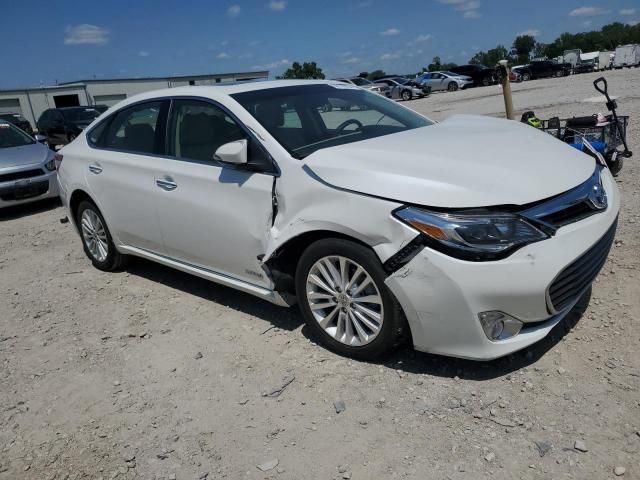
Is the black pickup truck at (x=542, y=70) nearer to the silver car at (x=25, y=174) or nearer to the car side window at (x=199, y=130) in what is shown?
the silver car at (x=25, y=174)

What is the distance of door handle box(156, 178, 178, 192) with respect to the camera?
13.2 ft

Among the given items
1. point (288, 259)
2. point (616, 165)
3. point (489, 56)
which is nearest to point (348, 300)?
point (288, 259)

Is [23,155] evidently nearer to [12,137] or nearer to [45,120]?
[12,137]

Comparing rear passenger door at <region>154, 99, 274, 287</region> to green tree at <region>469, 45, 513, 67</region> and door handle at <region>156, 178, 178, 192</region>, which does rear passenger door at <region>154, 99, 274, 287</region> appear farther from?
green tree at <region>469, 45, 513, 67</region>

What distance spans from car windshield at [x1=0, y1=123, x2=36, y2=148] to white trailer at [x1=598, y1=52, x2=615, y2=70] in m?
52.1

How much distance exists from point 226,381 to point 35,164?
23.1 ft

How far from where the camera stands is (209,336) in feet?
12.8

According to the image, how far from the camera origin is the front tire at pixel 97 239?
16.7 feet

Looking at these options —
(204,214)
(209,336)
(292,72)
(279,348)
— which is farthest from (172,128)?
(292,72)

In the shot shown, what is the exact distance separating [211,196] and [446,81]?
37.3m

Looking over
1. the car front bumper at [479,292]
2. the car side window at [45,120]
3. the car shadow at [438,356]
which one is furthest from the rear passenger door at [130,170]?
the car side window at [45,120]

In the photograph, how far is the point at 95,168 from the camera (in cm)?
486

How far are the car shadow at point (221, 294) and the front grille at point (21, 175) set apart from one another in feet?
13.8

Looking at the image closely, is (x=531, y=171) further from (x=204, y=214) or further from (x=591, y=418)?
(x=204, y=214)
